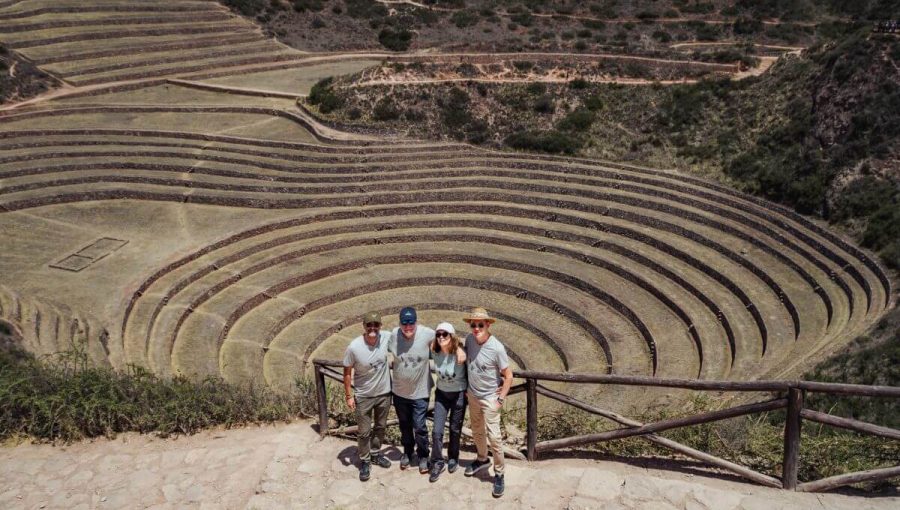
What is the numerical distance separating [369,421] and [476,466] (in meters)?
1.29

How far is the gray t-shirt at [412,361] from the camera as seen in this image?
7480mm

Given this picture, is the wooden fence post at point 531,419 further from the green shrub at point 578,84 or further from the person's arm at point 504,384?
the green shrub at point 578,84

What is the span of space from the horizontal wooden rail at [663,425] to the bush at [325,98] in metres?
24.5

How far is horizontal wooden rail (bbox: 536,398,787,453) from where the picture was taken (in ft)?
23.0

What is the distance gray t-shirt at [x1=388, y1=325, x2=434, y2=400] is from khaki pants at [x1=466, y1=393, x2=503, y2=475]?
55cm

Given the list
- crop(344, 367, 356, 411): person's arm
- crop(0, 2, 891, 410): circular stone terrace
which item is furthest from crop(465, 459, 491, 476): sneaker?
crop(0, 2, 891, 410): circular stone terrace

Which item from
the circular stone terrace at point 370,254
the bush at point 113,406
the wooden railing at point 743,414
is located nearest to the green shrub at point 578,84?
the circular stone terrace at point 370,254

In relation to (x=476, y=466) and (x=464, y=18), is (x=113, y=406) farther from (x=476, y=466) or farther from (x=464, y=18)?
(x=464, y=18)

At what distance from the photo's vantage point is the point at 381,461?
7812mm

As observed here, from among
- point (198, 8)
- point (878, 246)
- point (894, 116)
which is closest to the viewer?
point (878, 246)

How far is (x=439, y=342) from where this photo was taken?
737cm

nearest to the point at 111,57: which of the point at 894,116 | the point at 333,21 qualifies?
the point at 333,21

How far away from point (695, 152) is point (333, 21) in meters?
29.5

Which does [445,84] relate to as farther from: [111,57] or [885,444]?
[885,444]
